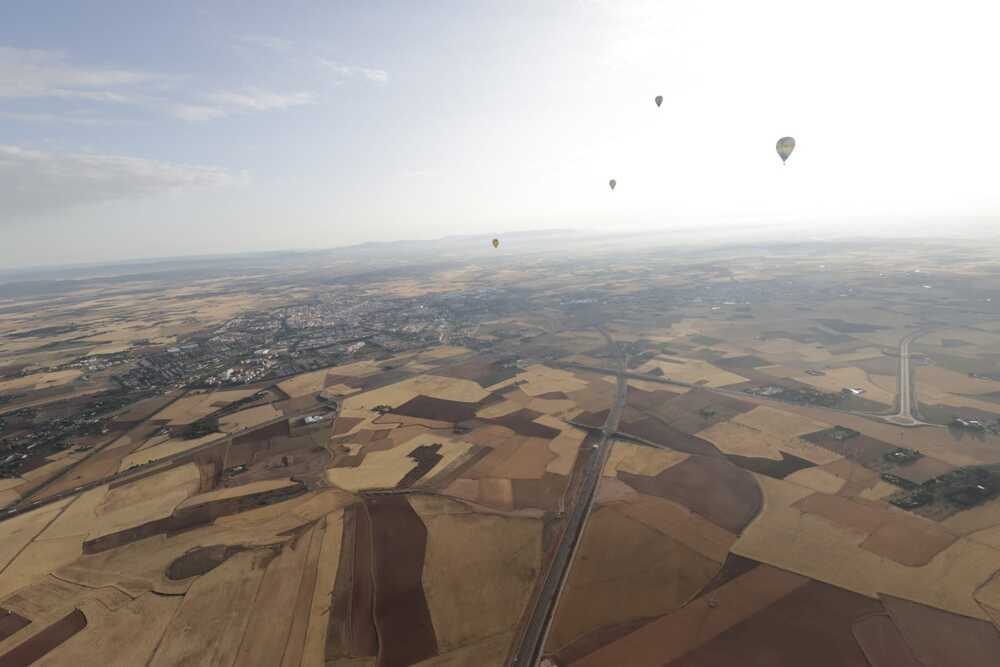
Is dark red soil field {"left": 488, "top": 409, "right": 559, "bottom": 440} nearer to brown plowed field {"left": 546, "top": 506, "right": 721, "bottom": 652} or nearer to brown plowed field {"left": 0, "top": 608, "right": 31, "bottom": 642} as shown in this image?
brown plowed field {"left": 546, "top": 506, "right": 721, "bottom": 652}

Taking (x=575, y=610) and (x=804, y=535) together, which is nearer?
(x=575, y=610)

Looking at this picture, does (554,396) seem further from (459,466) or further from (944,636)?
(944,636)

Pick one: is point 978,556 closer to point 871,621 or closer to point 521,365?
point 871,621

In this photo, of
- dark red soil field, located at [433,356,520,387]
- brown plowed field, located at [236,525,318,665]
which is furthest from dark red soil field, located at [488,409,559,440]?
brown plowed field, located at [236,525,318,665]

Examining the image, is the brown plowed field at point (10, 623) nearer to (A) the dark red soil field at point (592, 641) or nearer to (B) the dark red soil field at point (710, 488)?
(A) the dark red soil field at point (592, 641)

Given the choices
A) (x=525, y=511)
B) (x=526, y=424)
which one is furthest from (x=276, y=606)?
(x=526, y=424)

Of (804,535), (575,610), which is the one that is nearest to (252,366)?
(575,610)
